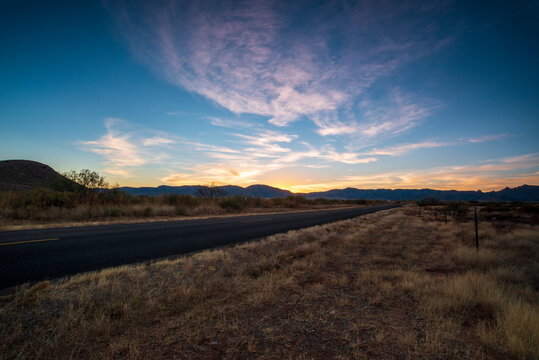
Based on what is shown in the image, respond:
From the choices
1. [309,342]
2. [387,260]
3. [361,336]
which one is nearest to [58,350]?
[309,342]

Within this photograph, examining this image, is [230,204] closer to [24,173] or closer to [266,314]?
[266,314]

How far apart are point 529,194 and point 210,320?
289515mm

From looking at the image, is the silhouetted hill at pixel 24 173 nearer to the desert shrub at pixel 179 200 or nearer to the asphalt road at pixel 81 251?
the desert shrub at pixel 179 200

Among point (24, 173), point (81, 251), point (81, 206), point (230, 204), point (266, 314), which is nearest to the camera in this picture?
point (266, 314)

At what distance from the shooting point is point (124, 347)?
7.48ft

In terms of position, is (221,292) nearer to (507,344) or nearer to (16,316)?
(16,316)

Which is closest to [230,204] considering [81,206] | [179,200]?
[179,200]

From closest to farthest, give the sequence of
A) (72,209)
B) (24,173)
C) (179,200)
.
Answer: (72,209) → (179,200) → (24,173)

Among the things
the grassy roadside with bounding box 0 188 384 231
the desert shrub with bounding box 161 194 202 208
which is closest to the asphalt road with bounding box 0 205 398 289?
the grassy roadside with bounding box 0 188 384 231

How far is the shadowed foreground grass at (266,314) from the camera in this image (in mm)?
2361

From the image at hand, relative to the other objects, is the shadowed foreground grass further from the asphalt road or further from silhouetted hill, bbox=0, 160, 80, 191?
silhouetted hill, bbox=0, 160, 80, 191

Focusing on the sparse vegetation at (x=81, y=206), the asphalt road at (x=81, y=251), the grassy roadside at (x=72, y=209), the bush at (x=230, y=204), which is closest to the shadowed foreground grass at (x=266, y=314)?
the asphalt road at (x=81, y=251)

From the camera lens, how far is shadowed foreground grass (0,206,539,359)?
2.36 meters

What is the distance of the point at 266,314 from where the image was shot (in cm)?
313
